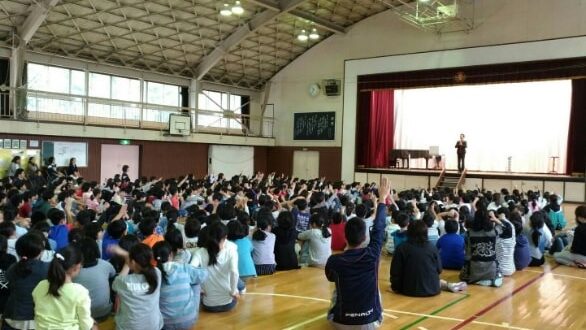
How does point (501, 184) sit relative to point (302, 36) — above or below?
below

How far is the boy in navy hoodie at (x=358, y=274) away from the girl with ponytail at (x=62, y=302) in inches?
68.8

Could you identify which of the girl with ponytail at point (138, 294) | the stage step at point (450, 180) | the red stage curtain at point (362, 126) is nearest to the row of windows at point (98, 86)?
the red stage curtain at point (362, 126)

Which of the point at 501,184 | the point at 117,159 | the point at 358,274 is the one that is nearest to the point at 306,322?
the point at 358,274

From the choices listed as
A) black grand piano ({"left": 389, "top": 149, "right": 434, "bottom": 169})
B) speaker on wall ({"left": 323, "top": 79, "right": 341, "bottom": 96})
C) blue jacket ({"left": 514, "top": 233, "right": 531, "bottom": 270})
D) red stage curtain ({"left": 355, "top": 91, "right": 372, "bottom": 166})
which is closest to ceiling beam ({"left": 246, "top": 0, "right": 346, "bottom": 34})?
speaker on wall ({"left": 323, "top": 79, "right": 341, "bottom": 96})

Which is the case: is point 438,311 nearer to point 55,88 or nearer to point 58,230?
point 58,230

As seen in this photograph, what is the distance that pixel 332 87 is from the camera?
20781 millimetres

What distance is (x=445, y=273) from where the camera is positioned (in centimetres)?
650

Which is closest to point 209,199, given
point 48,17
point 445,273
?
point 445,273

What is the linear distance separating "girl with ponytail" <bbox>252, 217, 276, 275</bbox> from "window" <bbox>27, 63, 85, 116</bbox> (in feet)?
38.5

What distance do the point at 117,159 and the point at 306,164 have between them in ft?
26.1

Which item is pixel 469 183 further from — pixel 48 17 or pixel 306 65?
pixel 48 17

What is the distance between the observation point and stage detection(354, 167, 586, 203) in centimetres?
1565

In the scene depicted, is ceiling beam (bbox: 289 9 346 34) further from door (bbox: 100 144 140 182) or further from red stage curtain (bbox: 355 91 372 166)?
door (bbox: 100 144 140 182)

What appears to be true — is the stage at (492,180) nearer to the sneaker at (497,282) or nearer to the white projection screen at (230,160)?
the white projection screen at (230,160)
